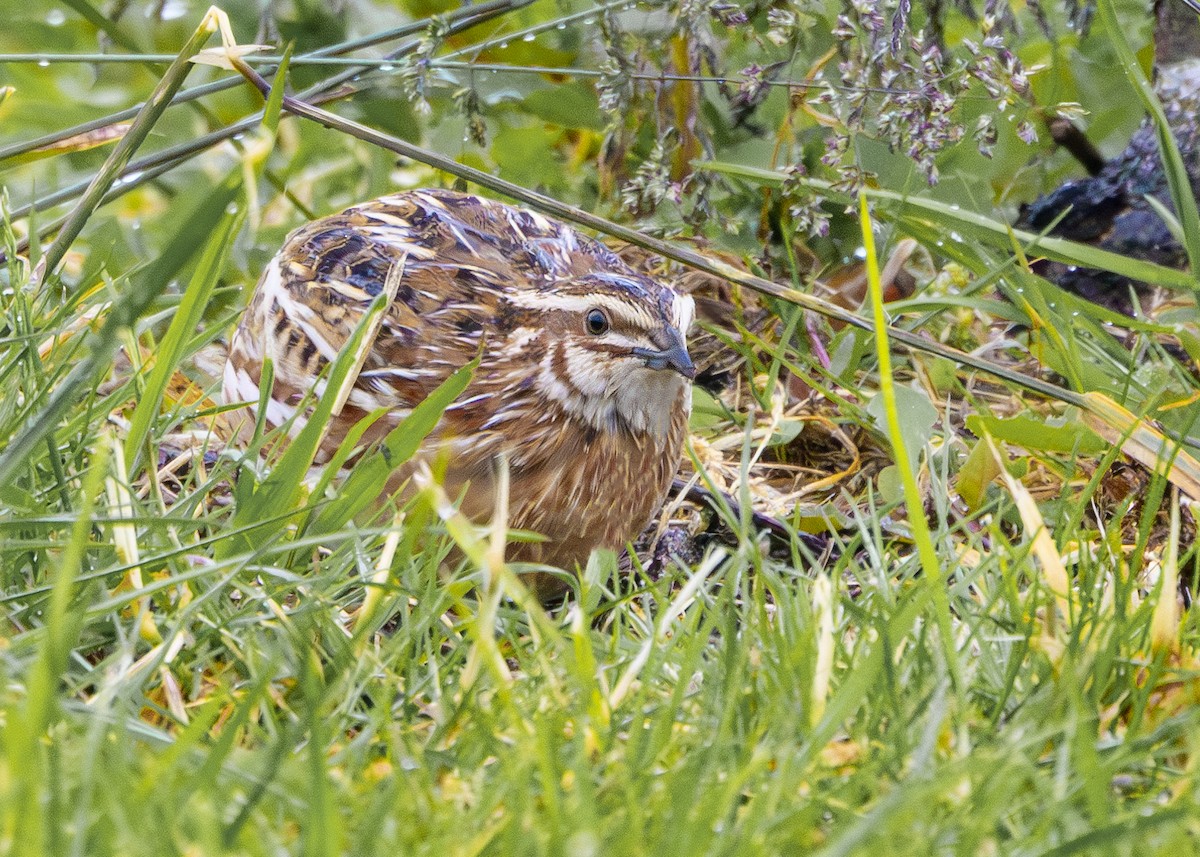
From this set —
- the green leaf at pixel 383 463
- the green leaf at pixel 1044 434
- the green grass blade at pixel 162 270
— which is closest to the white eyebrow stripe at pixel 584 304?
the green leaf at pixel 1044 434

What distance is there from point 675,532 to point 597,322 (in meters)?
0.68

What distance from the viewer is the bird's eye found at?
3.20m

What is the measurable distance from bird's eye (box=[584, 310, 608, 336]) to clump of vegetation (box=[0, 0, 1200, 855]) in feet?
0.80

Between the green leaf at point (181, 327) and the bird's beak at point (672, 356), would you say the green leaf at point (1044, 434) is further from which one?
the green leaf at point (181, 327)

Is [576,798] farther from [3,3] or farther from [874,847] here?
[3,3]

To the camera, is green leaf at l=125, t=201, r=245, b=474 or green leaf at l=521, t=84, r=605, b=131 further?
green leaf at l=521, t=84, r=605, b=131

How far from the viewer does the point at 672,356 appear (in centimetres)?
310

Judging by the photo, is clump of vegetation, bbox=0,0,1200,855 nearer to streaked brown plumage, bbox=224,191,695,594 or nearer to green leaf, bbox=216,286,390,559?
green leaf, bbox=216,286,390,559

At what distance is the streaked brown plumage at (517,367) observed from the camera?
3.19 m

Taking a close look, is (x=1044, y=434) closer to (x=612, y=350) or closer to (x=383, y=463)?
(x=612, y=350)

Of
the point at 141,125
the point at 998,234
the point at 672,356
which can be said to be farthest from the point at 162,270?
the point at 998,234

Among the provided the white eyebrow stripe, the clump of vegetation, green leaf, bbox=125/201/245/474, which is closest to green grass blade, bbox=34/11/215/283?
the clump of vegetation

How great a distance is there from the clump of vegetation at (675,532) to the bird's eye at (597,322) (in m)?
0.25

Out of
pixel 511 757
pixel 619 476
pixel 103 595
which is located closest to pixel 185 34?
pixel 619 476
